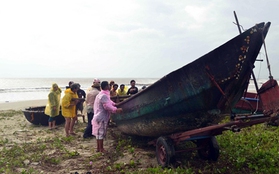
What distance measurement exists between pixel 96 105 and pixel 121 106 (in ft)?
1.92

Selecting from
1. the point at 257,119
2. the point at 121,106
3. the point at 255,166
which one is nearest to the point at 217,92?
the point at 257,119

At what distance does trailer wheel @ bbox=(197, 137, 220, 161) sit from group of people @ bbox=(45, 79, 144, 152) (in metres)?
1.79

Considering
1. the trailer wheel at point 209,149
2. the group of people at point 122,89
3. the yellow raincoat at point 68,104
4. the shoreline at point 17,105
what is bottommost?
the trailer wheel at point 209,149

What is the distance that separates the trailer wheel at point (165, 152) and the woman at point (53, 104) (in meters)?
5.02

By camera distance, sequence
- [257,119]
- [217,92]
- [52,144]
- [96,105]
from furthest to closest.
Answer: [52,144], [96,105], [217,92], [257,119]

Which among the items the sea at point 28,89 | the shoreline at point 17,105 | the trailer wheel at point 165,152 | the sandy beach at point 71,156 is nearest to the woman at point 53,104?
the sandy beach at point 71,156

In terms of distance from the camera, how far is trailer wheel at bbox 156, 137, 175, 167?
4281mm

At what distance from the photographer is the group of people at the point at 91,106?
18.1 ft

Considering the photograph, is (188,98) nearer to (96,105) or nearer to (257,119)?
(257,119)

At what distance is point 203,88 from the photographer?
Result: 4.02 meters

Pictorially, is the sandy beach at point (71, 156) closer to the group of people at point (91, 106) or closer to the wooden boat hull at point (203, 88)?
the group of people at point (91, 106)

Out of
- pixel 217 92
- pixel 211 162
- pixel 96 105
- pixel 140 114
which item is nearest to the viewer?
pixel 217 92

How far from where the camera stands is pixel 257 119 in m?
3.57

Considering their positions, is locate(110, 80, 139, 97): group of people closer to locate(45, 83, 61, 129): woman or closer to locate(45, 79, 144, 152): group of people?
locate(45, 79, 144, 152): group of people
